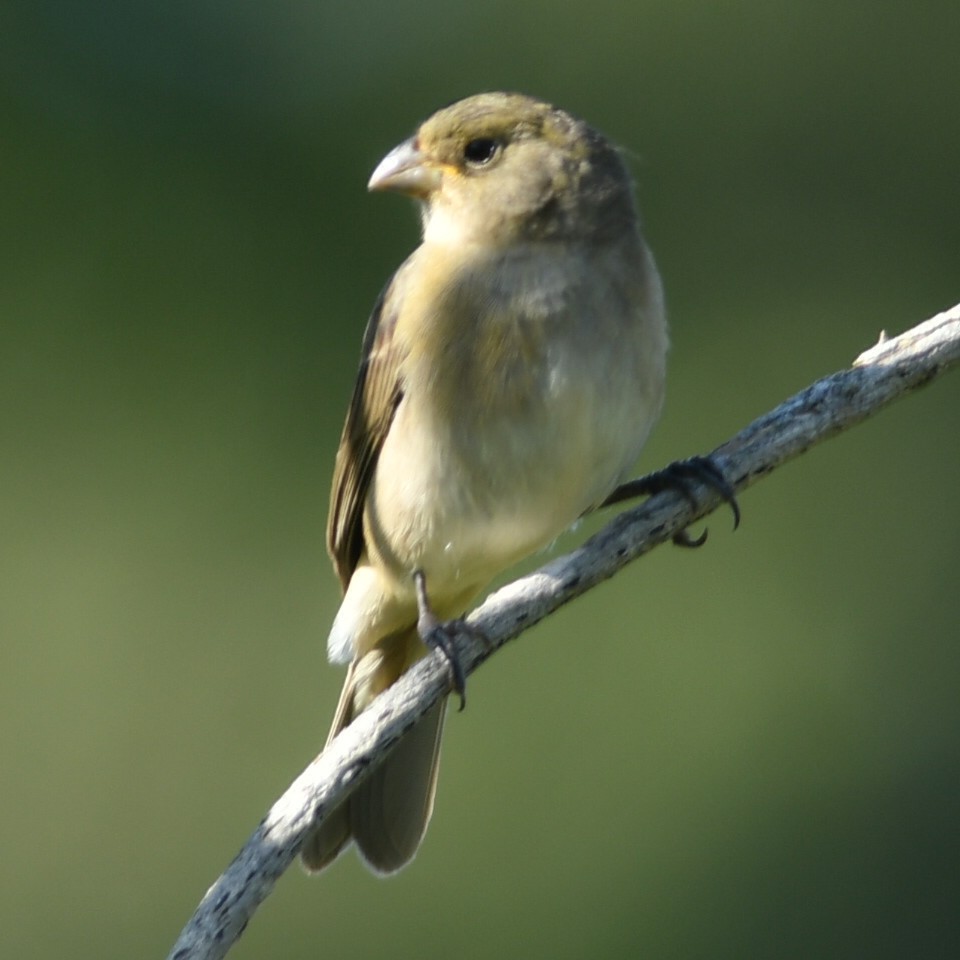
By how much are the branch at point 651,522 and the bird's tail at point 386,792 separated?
3.28ft

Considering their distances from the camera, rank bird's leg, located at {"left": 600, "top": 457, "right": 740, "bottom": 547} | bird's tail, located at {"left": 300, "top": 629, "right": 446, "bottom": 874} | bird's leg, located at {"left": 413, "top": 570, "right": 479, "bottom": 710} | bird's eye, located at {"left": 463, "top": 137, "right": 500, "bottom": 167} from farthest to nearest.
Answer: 1. bird's tail, located at {"left": 300, "top": 629, "right": 446, "bottom": 874}
2. bird's eye, located at {"left": 463, "top": 137, "right": 500, "bottom": 167}
3. bird's leg, located at {"left": 600, "top": 457, "right": 740, "bottom": 547}
4. bird's leg, located at {"left": 413, "top": 570, "right": 479, "bottom": 710}

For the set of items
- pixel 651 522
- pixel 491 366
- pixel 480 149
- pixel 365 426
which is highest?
pixel 480 149

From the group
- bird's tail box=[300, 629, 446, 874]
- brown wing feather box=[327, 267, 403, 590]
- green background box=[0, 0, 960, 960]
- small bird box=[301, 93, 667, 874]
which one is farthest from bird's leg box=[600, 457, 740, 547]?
green background box=[0, 0, 960, 960]

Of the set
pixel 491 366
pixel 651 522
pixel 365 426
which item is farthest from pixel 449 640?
pixel 365 426

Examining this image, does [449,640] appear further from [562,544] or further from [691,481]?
[562,544]

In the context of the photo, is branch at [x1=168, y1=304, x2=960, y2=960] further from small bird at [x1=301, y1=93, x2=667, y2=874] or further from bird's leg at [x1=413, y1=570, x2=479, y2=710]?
small bird at [x1=301, y1=93, x2=667, y2=874]

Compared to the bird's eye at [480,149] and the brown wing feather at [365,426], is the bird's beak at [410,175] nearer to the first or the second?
the bird's eye at [480,149]

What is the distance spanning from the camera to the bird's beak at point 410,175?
4.53 meters

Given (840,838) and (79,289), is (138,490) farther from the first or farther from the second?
(840,838)

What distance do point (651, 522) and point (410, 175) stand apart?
1178 mm

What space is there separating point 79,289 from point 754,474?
4452 mm

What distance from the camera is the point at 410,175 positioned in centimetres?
454

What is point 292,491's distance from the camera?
23.7 ft

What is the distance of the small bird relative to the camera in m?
4.19
